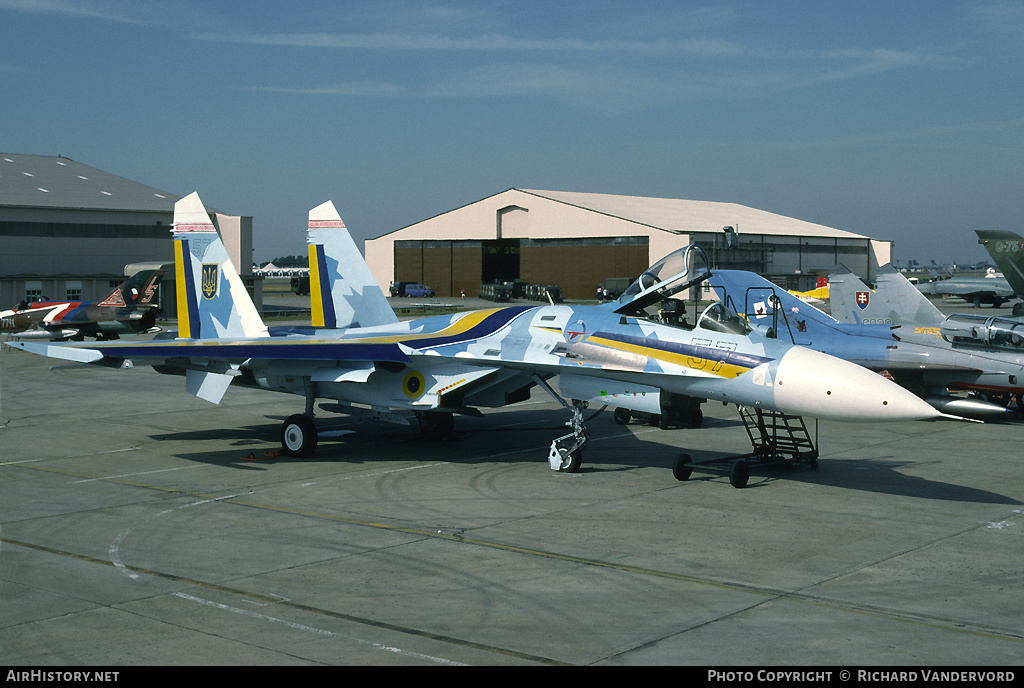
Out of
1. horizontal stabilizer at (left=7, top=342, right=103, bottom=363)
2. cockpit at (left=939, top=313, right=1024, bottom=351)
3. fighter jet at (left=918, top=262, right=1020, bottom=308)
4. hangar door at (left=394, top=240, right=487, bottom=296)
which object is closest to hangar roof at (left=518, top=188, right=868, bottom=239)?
hangar door at (left=394, top=240, right=487, bottom=296)

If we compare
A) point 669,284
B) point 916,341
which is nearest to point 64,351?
point 669,284

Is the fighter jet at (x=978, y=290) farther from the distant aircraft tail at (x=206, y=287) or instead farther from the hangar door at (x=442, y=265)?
the distant aircraft tail at (x=206, y=287)

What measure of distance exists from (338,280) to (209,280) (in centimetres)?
266

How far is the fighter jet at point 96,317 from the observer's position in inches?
1476

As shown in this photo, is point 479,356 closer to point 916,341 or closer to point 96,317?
point 916,341

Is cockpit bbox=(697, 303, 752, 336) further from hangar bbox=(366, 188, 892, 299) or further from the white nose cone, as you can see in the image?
hangar bbox=(366, 188, 892, 299)

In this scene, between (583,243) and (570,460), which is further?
(583,243)

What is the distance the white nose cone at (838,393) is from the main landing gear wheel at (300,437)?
27.7ft

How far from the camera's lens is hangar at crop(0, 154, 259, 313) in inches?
2283

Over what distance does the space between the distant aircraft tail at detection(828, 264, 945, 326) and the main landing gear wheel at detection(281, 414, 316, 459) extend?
1560 cm

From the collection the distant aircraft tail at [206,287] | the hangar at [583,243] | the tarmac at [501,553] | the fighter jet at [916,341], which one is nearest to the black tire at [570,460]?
the tarmac at [501,553]

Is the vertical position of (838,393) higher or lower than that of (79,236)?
lower

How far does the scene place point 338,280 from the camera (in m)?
19.8

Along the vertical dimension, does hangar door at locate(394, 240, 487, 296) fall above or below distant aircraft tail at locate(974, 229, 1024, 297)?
above
